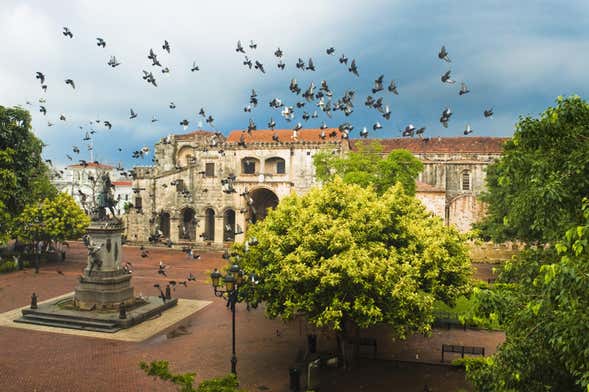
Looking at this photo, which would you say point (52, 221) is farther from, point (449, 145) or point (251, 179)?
point (449, 145)

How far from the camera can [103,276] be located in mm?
21484

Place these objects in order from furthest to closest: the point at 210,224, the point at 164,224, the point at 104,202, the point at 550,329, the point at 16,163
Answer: the point at 164,224 < the point at 210,224 < the point at 16,163 < the point at 104,202 < the point at 550,329

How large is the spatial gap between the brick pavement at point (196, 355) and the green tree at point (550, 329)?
789 cm

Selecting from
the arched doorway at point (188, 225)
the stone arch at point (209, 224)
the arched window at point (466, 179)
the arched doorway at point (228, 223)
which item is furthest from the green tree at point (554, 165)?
the arched doorway at point (188, 225)

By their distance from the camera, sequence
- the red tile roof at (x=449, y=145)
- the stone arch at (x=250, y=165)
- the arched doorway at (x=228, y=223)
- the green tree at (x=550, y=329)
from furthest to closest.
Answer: the stone arch at (x=250, y=165)
the arched doorway at (x=228, y=223)
the red tile roof at (x=449, y=145)
the green tree at (x=550, y=329)

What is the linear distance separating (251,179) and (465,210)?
2183 centimetres

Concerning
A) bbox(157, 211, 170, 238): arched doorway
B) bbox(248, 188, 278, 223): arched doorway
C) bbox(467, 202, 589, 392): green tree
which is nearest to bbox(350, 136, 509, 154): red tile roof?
bbox(248, 188, 278, 223): arched doorway

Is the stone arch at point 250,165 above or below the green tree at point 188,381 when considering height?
above

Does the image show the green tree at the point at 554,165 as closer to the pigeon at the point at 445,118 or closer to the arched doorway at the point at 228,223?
the pigeon at the point at 445,118

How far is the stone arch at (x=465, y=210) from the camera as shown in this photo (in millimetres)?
42875

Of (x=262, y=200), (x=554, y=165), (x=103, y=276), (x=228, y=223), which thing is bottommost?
(x=103, y=276)

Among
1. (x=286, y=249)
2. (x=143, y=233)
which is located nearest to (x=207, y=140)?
(x=143, y=233)

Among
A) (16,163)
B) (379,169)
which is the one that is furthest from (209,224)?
(379,169)

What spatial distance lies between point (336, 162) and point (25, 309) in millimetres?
22555
